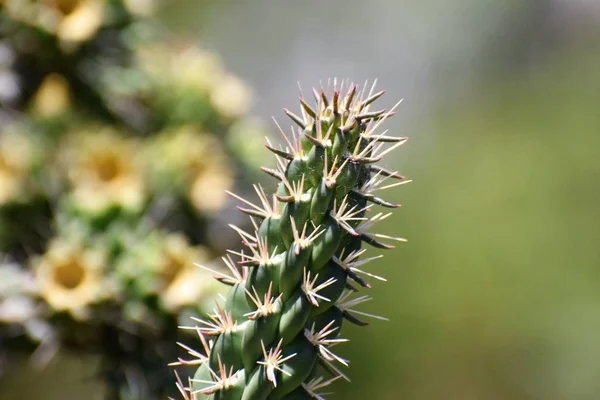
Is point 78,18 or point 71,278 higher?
point 78,18

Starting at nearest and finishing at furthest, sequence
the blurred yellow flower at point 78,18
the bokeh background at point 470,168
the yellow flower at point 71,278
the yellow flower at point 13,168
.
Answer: the yellow flower at point 71,278
the yellow flower at point 13,168
the blurred yellow flower at point 78,18
the bokeh background at point 470,168

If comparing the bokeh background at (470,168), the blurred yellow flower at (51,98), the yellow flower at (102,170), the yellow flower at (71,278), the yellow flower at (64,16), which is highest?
the bokeh background at (470,168)

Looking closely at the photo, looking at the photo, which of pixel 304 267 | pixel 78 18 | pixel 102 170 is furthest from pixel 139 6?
pixel 304 267

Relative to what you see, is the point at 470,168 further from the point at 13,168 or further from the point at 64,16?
the point at 13,168

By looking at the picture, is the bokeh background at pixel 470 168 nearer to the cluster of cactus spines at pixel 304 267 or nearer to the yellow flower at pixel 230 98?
the yellow flower at pixel 230 98

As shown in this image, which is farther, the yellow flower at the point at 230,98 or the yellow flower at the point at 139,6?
the yellow flower at the point at 230,98

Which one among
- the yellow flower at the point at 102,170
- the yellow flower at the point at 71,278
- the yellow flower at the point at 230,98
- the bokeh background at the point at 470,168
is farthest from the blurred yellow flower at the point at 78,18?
the bokeh background at the point at 470,168
